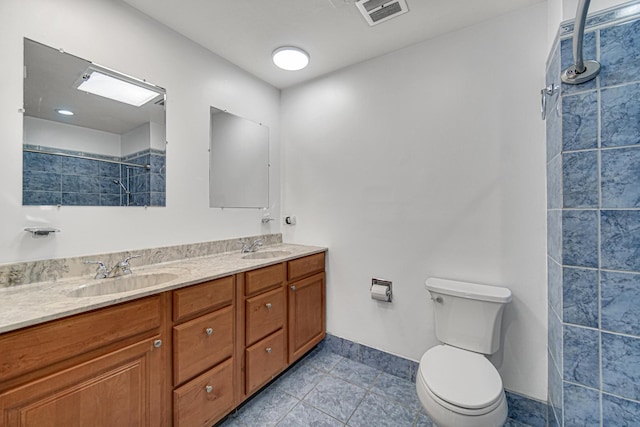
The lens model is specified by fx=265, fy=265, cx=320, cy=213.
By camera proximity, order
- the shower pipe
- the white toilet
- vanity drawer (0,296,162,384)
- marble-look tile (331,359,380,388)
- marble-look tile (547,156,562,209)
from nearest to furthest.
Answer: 1. vanity drawer (0,296,162,384)
2. the shower pipe
3. the white toilet
4. marble-look tile (547,156,562,209)
5. marble-look tile (331,359,380,388)

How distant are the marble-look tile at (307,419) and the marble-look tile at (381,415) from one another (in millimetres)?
115

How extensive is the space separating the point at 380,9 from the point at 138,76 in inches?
59.7

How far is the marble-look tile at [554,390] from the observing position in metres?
1.24

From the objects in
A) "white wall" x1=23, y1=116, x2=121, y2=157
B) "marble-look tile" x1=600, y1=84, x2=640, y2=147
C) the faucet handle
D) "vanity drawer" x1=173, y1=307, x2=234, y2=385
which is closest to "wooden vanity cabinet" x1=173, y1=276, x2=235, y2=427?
"vanity drawer" x1=173, y1=307, x2=234, y2=385

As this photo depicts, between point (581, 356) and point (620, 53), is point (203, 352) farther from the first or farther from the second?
point (620, 53)

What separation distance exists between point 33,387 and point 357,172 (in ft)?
6.58

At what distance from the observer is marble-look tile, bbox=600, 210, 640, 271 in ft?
3.46

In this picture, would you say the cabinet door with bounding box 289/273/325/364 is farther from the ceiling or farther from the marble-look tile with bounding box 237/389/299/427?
the ceiling

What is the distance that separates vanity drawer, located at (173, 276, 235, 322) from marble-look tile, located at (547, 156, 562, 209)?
1706 mm

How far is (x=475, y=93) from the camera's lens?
1697 mm

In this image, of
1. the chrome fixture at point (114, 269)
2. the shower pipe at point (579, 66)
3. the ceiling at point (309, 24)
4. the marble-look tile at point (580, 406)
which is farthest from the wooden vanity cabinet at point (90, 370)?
the shower pipe at point (579, 66)

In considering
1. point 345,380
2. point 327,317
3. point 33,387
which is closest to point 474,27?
point 327,317

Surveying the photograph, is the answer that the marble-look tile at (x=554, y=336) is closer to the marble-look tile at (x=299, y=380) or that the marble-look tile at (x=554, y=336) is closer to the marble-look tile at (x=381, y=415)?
the marble-look tile at (x=381, y=415)

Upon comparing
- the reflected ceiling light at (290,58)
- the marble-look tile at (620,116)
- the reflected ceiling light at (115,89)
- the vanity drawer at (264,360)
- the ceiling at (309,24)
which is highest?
the ceiling at (309,24)
